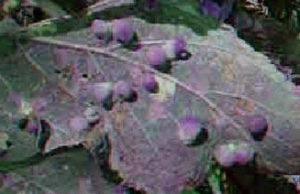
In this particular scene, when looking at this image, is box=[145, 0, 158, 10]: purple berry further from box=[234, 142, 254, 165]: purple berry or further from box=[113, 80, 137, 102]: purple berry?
box=[234, 142, 254, 165]: purple berry

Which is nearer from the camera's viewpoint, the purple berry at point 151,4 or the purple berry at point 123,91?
the purple berry at point 123,91

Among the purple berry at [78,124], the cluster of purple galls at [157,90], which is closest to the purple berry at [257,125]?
the cluster of purple galls at [157,90]

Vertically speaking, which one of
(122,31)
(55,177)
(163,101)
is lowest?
(55,177)

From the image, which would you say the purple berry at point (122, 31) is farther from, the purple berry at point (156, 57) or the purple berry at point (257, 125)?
the purple berry at point (257, 125)

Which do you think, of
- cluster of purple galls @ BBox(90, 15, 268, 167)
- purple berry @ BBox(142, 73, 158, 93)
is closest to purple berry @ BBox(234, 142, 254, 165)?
cluster of purple galls @ BBox(90, 15, 268, 167)

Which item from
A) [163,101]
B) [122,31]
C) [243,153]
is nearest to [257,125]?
[243,153]

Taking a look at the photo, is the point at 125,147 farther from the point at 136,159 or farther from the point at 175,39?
the point at 175,39

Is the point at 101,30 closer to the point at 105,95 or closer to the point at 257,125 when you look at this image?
the point at 105,95
